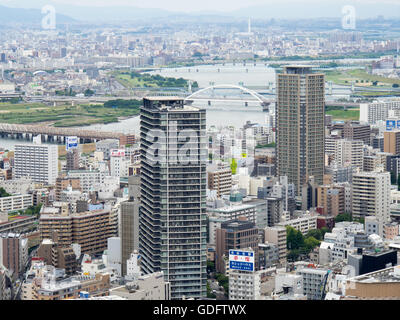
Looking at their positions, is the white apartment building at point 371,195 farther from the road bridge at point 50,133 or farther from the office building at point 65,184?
the road bridge at point 50,133

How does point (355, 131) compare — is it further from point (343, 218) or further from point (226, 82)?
point (226, 82)

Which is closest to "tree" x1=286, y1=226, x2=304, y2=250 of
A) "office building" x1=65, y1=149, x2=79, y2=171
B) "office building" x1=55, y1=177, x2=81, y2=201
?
"office building" x1=55, y1=177, x2=81, y2=201

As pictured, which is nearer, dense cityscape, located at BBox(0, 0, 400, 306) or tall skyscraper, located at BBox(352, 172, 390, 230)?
dense cityscape, located at BBox(0, 0, 400, 306)

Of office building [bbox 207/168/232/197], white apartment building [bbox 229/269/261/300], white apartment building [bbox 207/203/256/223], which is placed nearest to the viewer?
white apartment building [bbox 229/269/261/300]

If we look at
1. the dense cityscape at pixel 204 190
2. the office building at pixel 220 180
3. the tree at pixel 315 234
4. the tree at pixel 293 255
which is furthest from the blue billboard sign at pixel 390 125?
the tree at pixel 293 255

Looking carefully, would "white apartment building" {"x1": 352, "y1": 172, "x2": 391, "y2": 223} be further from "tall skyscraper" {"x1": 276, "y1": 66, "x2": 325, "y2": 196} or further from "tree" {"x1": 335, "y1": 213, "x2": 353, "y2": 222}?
"tall skyscraper" {"x1": 276, "y1": 66, "x2": 325, "y2": 196}
